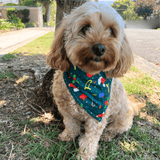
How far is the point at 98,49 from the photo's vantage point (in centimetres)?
155

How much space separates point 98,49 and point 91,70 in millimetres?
322

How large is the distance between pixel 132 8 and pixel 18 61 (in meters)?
33.7

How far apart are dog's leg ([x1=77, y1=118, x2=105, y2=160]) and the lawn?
10 cm

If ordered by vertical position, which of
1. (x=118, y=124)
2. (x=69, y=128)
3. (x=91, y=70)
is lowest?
(x=69, y=128)

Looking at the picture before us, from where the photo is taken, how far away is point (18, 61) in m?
4.94

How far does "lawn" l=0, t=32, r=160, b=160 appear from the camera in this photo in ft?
6.68

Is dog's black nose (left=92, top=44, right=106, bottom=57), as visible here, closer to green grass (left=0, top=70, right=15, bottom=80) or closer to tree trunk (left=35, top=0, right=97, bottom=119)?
tree trunk (left=35, top=0, right=97, bottom=119)

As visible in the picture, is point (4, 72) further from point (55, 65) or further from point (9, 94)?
point (55, 65)

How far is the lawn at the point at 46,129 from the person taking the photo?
204 centimetres

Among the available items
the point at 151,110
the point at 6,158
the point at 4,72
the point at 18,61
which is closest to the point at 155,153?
the point at 151,110

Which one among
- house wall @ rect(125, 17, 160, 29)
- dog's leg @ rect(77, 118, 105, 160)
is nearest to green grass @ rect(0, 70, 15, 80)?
dog's leg @ rect(77, 118, 105, 160)

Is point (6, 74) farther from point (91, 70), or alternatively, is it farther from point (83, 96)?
point (91, 70)

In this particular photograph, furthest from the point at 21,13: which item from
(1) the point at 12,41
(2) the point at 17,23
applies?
(1) the point at 12,41

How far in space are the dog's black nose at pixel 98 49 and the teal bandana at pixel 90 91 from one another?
46 centimetres
